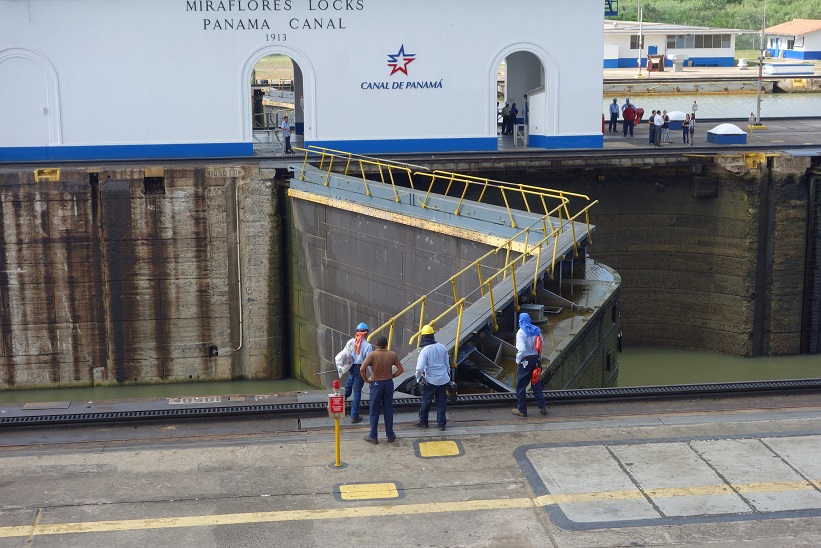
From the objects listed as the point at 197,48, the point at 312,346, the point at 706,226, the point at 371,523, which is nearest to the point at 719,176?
the point at 706,226

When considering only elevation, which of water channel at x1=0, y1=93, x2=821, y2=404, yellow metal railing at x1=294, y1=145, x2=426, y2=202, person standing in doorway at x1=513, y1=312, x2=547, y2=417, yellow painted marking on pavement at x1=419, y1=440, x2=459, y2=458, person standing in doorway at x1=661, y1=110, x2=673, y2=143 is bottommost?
water channel at x1=0, y1=93, x2=821, y2=404

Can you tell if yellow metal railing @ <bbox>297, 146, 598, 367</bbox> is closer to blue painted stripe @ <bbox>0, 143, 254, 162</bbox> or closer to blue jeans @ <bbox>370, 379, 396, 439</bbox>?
blue jeans @ <bbox>370, 379, 396, 439</bbox>

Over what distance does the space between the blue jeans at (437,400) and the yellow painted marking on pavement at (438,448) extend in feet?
1.03

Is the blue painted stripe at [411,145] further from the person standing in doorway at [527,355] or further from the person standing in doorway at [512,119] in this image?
the person standing in doorway at [527,355]

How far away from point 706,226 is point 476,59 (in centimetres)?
737

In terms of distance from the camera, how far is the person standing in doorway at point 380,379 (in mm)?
11328

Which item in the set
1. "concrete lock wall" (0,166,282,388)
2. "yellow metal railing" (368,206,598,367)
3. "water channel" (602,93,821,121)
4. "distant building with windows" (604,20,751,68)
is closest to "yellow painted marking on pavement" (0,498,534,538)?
"yellow metal railing" (368,206,598,367)

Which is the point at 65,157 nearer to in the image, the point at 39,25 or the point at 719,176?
the point at 39,25

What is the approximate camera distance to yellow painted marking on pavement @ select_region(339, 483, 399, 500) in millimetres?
10414

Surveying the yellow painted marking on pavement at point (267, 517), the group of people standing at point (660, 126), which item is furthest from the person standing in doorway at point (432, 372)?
the group of people standing at point (660, 126)

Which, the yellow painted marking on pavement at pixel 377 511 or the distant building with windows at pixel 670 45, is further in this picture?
the distant building with windows at pixel 670 45

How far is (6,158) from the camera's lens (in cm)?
2792

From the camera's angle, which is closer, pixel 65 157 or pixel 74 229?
pixel 74 229

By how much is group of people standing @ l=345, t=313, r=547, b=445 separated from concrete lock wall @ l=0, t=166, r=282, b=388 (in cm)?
1253
